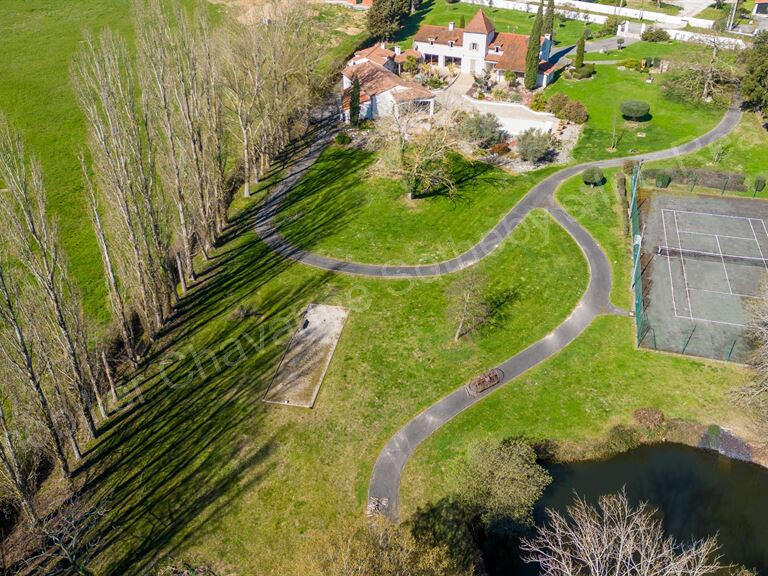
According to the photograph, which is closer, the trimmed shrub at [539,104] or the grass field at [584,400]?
the grass field at [584,400]

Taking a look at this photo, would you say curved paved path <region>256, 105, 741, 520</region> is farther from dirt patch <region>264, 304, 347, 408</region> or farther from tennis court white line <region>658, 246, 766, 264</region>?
tennis court white line <region>658, 246, 766, 264</region>

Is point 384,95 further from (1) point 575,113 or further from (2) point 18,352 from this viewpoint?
(2) point 18,352

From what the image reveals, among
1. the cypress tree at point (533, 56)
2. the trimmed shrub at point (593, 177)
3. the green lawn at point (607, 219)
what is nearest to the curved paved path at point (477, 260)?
the green lawn at point (607, 219)

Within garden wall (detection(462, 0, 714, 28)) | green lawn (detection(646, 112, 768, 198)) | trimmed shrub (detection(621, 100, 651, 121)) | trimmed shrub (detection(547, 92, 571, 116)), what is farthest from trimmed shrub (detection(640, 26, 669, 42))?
green lawn (detection(646, 112, 768, 198))

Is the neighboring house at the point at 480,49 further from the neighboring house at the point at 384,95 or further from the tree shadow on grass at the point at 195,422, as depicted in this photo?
the tree shadow on grass at the point at 195,422

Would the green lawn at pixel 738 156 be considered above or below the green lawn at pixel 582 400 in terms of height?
above
